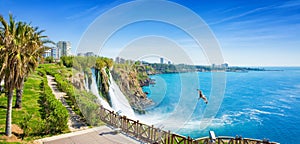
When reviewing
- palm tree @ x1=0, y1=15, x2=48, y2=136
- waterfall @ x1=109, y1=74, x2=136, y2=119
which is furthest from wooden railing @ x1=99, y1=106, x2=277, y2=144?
palm tree @ x1=0, y1=15, x2=48, y2=136

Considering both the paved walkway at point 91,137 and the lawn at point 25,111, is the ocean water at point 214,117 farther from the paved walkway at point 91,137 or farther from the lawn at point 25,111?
the lawn at point 25,111

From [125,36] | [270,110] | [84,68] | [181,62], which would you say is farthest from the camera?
[270,110]

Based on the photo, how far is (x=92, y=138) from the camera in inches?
273

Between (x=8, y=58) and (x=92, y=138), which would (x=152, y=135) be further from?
(x=8, y=58)

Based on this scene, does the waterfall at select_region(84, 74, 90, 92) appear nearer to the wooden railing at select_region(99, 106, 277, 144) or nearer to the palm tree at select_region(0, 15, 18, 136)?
the wooden railing at select_region(99, 106, 277, 144)

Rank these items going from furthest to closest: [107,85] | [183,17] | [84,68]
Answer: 1. [107,85]
2. [84,68]
3. [183,17]

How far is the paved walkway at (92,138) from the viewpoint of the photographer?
6.64m

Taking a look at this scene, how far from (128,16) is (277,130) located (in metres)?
24.1

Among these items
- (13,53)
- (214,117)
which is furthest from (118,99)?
(214,117)

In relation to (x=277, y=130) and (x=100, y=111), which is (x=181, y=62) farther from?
(x=277, y=130)

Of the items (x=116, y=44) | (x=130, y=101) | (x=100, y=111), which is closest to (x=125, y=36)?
(x=116, y=44)

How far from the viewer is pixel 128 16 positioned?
21.1ft

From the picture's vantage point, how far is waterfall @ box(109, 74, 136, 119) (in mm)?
11210

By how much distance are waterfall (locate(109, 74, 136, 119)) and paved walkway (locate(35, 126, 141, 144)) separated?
11.2 ft
